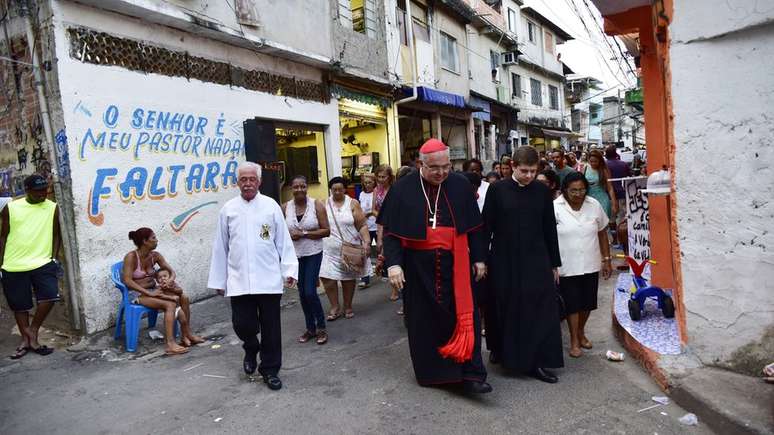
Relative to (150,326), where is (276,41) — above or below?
above

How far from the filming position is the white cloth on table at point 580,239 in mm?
4578

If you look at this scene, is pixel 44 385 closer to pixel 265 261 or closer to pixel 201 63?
pixel 265 261

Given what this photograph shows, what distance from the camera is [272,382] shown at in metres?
4.31

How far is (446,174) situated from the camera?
4145 millimetres

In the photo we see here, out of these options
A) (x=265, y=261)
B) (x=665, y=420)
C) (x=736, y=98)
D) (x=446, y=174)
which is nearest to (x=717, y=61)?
(x=736, y=98)

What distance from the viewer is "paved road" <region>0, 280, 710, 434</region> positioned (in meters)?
3.58

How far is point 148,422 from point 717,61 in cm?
489

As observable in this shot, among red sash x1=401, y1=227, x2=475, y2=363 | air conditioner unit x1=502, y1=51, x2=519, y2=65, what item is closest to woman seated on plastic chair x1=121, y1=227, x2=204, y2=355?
red sash x1=401, y1=227, x2=475, y2=363

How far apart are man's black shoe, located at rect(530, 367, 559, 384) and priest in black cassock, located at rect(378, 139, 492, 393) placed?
1.73 feet

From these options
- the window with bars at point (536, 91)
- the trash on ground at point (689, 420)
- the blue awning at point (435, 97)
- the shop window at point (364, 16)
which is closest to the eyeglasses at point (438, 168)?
the trash on ground at point (689, 420)

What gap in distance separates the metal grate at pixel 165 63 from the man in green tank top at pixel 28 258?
66.9 inches

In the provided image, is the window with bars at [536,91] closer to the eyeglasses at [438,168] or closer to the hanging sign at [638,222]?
the hanging sign at [638,222]

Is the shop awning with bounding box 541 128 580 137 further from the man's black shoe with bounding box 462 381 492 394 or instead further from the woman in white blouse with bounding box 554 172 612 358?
the man's black shoe with bounding box 462 381 492 394

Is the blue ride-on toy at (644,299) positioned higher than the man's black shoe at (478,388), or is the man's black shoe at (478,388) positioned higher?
the blue ride-on toy at (644,299)
